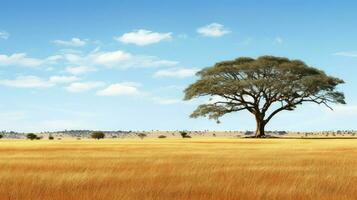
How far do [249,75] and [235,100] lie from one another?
407cm

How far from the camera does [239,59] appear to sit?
277ft

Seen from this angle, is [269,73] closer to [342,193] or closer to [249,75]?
[249,75]

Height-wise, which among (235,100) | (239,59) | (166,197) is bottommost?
(166,197)

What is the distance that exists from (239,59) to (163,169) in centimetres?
6591

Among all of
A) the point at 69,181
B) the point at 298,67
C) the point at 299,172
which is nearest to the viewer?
the point at 69,181

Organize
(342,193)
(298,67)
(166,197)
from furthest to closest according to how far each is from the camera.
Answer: (298,67), (342,193), (166,197)

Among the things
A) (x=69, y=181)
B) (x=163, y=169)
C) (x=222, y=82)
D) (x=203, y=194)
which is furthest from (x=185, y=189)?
(x=222, y=82)

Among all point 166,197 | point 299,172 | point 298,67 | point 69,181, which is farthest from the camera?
point 298,67

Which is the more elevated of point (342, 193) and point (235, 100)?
point (235, 100)

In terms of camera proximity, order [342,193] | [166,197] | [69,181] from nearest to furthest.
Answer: [166,197]
[342,193]
[69,181]

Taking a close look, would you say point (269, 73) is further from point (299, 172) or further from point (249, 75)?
point (299, 172)

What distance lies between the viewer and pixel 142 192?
42.3 ft

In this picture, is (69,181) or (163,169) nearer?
(69,181)

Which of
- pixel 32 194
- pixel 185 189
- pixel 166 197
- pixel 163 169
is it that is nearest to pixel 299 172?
pixel 163 169
